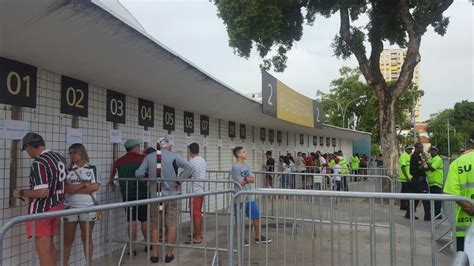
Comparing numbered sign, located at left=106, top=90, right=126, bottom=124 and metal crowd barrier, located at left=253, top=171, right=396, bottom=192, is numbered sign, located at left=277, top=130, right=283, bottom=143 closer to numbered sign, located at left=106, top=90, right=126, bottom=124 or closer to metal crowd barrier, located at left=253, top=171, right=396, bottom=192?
metal crowd barrier, located at left=253, top=171, right=396, bottom=192

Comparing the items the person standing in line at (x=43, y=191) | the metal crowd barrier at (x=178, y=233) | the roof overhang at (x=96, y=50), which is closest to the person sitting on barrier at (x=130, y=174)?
the metal crowd barrier at (x=178, y=233)

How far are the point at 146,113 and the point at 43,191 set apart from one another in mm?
4012

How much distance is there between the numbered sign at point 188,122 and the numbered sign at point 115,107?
9.58 ft

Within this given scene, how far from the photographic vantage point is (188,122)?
1056 centimetres

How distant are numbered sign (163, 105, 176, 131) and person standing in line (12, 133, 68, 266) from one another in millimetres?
4530

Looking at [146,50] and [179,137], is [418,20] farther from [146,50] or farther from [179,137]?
[146,50]

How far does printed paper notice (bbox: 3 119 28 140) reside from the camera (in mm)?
4926

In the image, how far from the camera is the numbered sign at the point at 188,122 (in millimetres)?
10422

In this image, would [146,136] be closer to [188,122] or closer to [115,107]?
[115,107]

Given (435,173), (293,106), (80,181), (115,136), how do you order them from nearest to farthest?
1. (80,181)
2. (115,136)
3. (435,173)
4. (293,106)

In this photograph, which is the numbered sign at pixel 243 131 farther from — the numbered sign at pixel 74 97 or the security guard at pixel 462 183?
the security guard at pixel 462 183

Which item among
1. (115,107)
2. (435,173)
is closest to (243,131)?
(435,173)

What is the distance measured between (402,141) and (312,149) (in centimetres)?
4390

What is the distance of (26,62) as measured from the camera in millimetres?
5152
